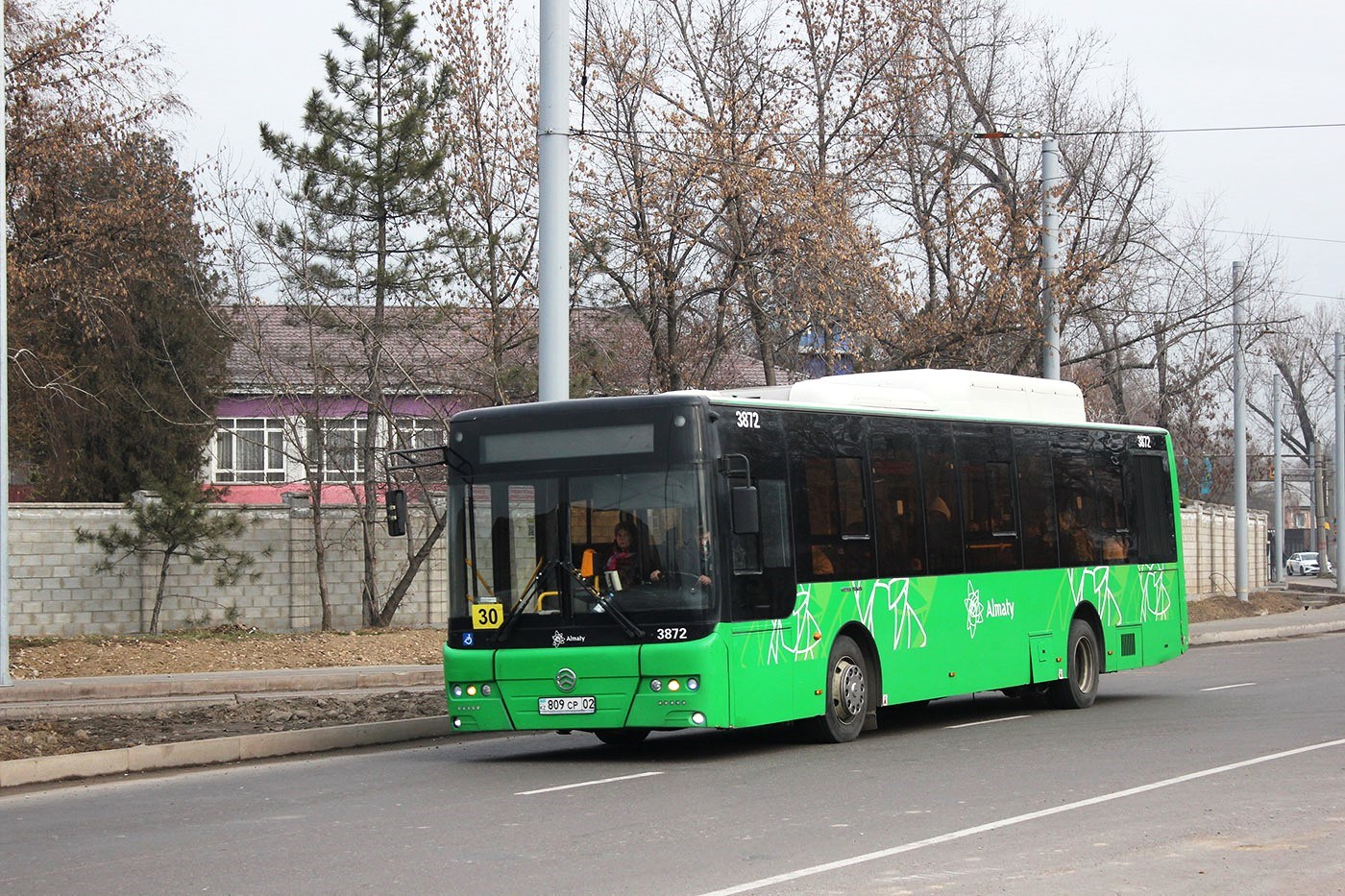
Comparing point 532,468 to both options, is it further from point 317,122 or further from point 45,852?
point 317,122

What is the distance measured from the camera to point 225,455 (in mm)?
60844

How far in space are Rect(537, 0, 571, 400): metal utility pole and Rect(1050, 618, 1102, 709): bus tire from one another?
6.31m

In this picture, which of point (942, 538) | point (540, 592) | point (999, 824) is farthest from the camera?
point (942, 538)

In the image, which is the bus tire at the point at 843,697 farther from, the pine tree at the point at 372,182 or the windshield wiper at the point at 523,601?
the pine tree at the point at 372,182

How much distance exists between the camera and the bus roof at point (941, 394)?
15711 mm

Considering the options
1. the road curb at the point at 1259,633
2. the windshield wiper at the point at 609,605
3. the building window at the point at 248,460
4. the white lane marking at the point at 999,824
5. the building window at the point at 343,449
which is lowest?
the road curb at the point at 1259,633

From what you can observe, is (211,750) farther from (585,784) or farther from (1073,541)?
(1073,541)

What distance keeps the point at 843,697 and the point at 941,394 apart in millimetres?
3964

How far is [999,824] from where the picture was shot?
1001 cm

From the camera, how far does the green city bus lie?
13.7m

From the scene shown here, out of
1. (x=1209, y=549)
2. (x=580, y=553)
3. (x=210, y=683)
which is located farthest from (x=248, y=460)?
(x=580, y=553)

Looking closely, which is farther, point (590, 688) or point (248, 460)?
point (248, 460)

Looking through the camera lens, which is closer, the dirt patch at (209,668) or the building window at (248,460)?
the dirt patch at (209,668)

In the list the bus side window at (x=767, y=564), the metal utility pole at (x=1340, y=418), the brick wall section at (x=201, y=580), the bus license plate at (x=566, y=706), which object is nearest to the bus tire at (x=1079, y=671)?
the bus side window at (x=767, y=564)
